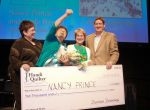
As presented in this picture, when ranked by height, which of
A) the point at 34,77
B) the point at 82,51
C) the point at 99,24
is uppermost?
the point at 99,24

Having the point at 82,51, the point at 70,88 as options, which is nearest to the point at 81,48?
the point at 82,51

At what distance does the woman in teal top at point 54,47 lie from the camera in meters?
2.88

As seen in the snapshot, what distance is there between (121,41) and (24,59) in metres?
2.02

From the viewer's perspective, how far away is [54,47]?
2.90 metres

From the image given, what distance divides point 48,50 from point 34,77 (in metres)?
0.31

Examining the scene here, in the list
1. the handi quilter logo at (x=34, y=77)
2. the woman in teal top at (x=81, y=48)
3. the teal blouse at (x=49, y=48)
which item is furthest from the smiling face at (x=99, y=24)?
the handi quilter logo at (x=34, y=77)

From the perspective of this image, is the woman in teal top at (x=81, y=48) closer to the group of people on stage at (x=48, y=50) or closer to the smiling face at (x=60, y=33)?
the group of people on stage at (x=48, y=50)

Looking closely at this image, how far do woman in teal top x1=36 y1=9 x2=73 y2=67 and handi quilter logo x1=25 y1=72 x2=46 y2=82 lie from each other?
12 cm

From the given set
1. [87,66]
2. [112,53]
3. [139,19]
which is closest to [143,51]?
[139,19]

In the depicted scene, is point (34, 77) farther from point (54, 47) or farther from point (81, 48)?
point (81, 48)

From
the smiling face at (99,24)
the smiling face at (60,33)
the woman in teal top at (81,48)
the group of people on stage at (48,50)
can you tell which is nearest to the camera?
the group of people on stage at (48,50)

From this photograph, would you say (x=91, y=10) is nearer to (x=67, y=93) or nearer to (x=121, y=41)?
(x=121, y=41)

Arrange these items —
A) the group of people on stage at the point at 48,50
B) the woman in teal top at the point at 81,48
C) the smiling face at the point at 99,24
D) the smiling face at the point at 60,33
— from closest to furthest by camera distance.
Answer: the group of people on stage at the point at 48,50, the smiling face at the point at 60,33, the woman in teal top at the point at 81,48, the smiling face at the point at 99,24

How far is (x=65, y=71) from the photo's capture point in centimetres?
303
